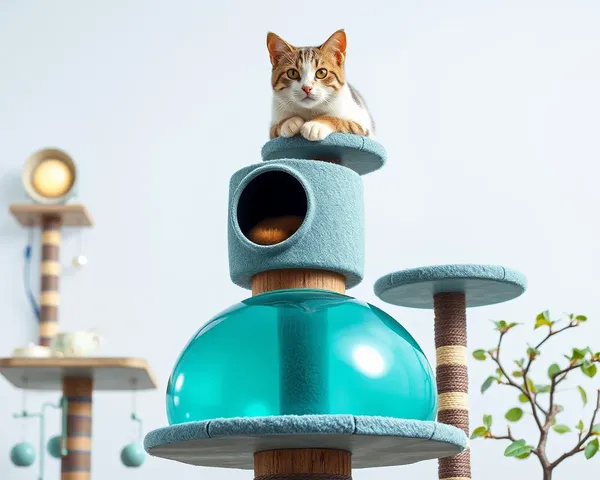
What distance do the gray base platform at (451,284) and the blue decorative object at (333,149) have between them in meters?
0.35

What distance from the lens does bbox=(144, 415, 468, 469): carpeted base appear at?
1093 mm

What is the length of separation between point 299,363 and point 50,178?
2.51 metres

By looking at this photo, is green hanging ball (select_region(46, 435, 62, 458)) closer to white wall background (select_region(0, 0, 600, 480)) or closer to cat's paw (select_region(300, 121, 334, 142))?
white wall background (select_region(0, 0, 600, 480))

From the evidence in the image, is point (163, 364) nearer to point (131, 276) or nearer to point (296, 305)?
point (131, 276)

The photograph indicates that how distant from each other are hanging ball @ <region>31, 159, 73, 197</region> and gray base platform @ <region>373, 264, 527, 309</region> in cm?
176

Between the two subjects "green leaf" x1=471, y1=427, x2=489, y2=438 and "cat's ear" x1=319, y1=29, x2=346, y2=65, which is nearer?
"cat's ear" x1=319, y1=29, x2=346, y2=65

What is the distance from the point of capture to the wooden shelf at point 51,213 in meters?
3.50

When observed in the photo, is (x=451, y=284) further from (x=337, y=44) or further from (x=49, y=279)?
(x=49, y=279)

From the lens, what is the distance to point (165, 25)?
3.71 meters

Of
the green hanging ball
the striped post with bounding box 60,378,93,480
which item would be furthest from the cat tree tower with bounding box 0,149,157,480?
the green hanging ball

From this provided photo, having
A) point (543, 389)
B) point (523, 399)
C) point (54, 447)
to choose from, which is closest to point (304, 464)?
point (543, 389)

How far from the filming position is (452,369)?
6.68 feet

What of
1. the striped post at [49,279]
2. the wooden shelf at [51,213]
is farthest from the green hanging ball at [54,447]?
the wooden shelf at [51,213]

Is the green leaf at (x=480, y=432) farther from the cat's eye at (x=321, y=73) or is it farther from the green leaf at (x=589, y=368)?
the cat's eye at (x=321, y=73)
